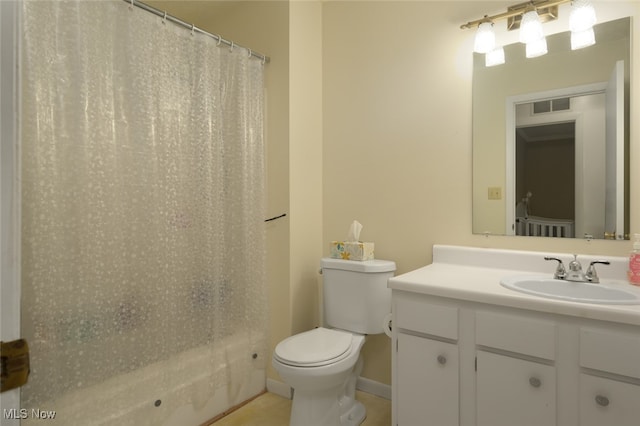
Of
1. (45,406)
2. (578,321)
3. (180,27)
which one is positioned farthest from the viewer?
(180,27)

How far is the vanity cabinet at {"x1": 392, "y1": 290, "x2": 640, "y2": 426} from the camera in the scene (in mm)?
1117

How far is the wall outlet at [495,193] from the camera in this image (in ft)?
6.00

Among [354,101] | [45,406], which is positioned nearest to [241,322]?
[45,406]

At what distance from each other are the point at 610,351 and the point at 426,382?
635 millimetres

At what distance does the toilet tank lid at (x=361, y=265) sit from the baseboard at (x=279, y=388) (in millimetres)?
784

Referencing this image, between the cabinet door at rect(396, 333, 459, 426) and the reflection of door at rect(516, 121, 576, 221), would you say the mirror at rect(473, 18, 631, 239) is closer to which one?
the reflection of door at rect(516, 121, 576, 221)

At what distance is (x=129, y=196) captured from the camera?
150 cm

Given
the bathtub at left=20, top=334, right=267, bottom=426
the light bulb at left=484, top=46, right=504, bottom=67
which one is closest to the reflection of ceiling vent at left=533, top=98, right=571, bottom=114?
the light bulb at left=484, top=46, right=504, bottom=67

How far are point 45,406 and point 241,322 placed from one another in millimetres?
923

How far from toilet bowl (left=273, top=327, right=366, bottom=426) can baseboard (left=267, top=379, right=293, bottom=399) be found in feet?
1.32

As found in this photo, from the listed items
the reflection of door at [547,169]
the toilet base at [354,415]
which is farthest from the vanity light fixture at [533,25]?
the toilet base at [354,415]

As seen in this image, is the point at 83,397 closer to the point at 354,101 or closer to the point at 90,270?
the point at 90,270

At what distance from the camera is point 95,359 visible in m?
1.40

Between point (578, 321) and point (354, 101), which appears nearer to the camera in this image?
point (578, 321)
